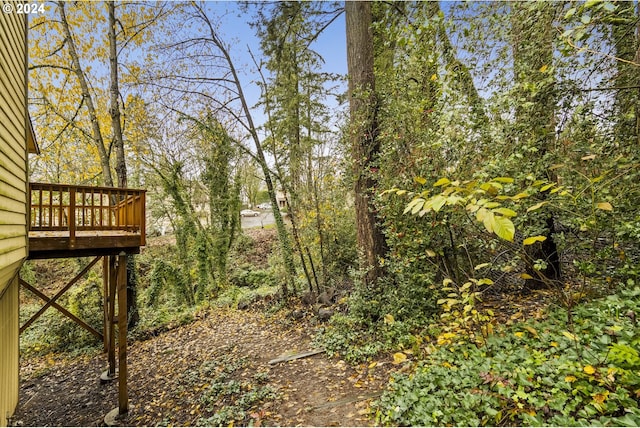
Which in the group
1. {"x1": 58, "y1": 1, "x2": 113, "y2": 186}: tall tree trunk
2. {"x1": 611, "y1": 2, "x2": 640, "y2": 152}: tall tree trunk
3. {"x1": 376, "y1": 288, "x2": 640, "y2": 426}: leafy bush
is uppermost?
{"x1": 58, "y1": 1, "x2": 113, "y2": 186}: tall tree trunk

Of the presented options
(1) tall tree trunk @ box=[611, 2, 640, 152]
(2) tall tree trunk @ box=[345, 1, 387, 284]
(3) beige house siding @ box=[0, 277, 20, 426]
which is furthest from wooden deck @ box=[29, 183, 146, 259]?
(1) tall tree trunk @ box=[611, 2, 640, 152]

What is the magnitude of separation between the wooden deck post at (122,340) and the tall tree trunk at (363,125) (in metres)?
3.68

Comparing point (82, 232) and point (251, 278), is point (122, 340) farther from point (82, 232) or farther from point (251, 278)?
point (251, 278)

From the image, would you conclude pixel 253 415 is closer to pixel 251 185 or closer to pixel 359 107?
pixel 359 107

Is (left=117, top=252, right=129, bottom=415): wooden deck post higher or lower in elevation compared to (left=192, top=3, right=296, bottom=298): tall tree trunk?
lower

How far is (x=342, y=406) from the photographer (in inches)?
114

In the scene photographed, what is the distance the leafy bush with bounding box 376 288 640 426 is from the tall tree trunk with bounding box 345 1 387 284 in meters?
1.87

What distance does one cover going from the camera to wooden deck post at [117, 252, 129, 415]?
3.96 m

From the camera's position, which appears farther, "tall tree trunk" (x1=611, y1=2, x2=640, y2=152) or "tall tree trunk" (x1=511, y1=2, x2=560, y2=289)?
"tall tree trunk" (x1=511, y1=2, x2=560, y2=289)

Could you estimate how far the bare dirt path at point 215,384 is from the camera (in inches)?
121

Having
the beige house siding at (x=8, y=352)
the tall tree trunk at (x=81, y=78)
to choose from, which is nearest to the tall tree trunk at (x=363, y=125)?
the beige house siding at (x=8, y=352)

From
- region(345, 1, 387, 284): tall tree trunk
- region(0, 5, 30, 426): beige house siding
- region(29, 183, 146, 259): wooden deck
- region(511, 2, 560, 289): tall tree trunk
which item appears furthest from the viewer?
region(345, 1, 387, 284): tall tree trunk

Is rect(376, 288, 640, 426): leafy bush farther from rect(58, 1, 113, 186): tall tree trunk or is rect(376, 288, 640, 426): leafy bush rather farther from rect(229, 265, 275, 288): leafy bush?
rect(58, 1, 113, 186): tall tree trunk

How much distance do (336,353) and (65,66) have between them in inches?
373
